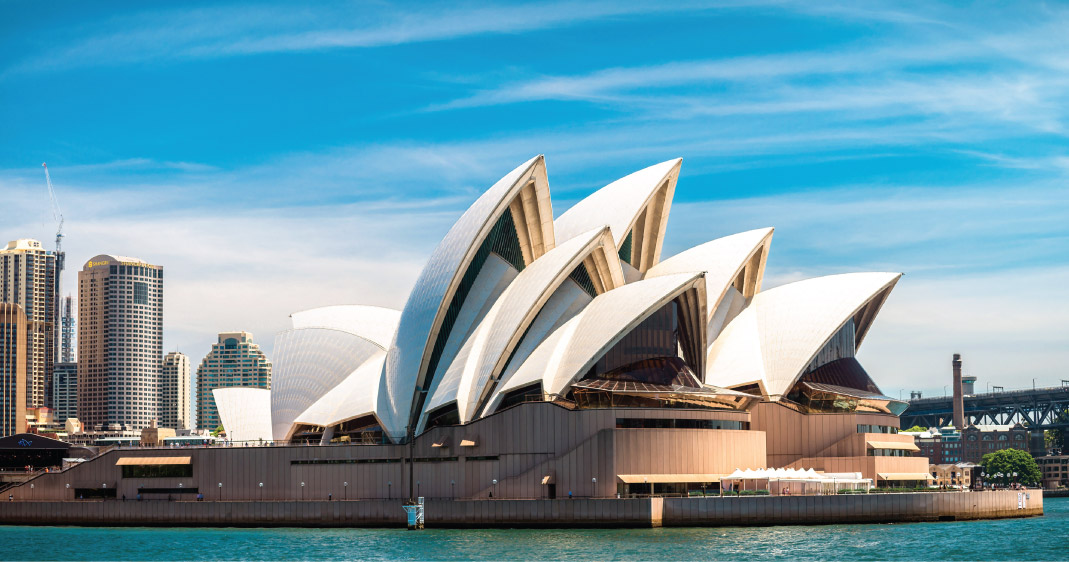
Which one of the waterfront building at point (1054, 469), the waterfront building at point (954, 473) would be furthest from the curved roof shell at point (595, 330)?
the waterfront building at point (1054, 469)

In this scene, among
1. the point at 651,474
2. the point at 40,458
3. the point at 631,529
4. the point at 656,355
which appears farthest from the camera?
the point at 40,458

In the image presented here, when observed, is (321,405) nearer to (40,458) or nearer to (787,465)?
(40,458)

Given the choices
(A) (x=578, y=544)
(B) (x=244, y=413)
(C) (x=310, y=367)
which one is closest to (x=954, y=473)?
(B) (x=244, y=413)

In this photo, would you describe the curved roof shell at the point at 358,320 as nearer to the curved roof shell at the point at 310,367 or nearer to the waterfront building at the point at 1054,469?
the curved roof shell at the point at 310,367

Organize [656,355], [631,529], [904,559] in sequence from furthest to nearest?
[656,355]
[631,529]
[904,559]

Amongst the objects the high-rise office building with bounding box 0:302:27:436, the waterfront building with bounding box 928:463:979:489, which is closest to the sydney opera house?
the waterfront building with bounding box 928:463:979:489

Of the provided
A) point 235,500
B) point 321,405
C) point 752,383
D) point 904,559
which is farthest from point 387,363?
point 904,559

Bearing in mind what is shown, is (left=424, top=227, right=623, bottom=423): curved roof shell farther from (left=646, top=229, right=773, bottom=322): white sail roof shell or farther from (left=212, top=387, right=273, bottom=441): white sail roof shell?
(left=212, top=387, right=273, bottom=441): white sail roof shell
